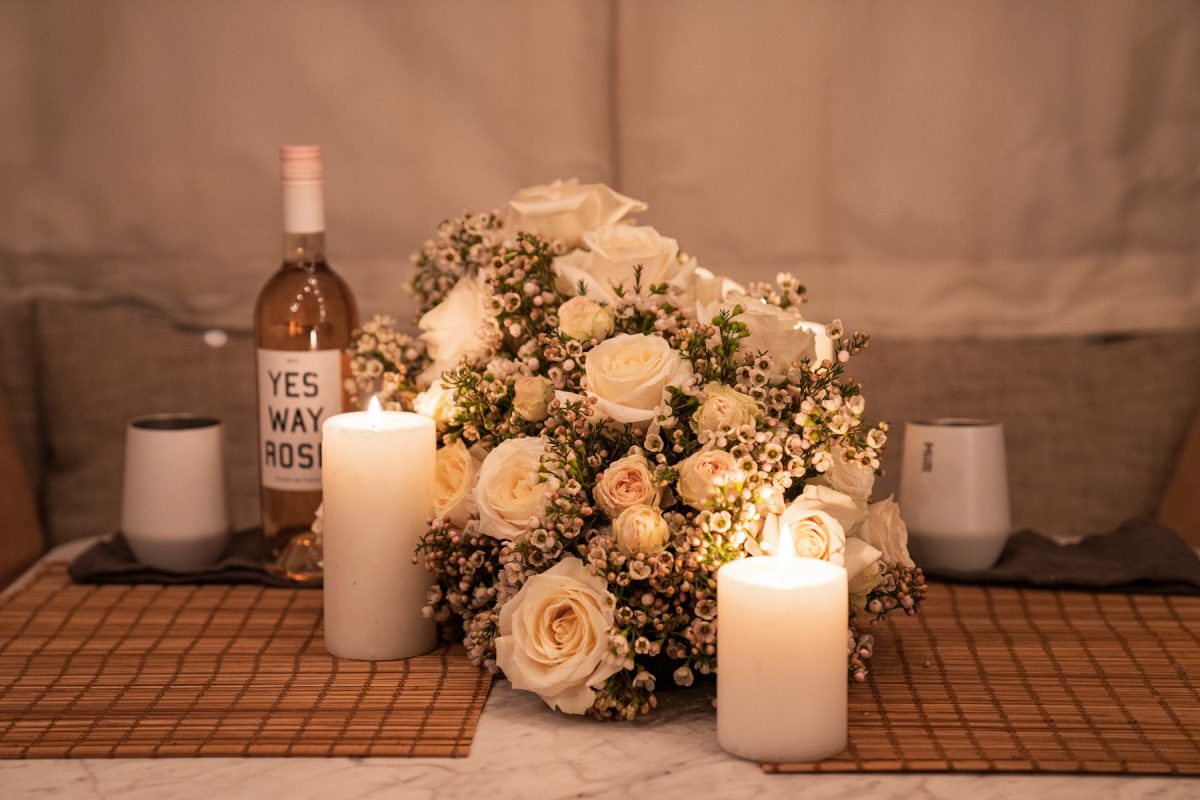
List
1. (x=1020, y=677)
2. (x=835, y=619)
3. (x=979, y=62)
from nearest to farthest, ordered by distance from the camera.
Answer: (x=835, y=619) < (x=1020, y=677) < (x=979, y=62)

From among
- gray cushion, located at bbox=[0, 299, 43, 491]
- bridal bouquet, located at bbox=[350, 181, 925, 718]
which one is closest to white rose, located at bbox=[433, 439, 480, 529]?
bridal bouquet, located at bbox=[350, 181, 925, 718]

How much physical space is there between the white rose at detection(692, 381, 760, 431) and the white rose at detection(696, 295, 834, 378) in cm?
6

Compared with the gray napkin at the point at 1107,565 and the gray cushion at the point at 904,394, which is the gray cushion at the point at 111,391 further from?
the gray napkin at the point at 1107,565

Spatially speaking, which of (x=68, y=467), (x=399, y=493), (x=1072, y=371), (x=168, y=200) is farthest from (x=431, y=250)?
(x=1072, y=371)

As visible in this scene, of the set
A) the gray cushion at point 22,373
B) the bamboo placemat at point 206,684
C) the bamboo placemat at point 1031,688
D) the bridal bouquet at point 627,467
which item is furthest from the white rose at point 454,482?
the gray cushion at point 22,373

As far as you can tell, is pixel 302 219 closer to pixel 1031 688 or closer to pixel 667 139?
pixel 667 139

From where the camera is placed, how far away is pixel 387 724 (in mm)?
919

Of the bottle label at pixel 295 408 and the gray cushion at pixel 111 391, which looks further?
the gray cushion at pixel 111 391

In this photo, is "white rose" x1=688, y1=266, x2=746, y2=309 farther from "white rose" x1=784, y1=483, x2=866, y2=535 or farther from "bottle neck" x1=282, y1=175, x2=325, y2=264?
"bottle neck" x1=282, y1=175, x2=325, y2=264

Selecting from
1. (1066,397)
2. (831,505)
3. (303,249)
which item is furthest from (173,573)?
(1066,397)

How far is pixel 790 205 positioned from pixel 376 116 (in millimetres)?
504

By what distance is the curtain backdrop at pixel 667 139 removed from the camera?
1.62 m

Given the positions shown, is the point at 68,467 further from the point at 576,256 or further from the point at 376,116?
the point at 576,256

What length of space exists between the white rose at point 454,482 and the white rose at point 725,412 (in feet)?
0.66
